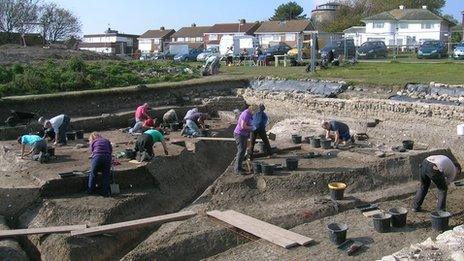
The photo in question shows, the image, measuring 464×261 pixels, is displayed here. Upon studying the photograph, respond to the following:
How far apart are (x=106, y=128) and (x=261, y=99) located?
6.77 metres

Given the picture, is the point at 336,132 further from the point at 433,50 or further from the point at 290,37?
the point at 290,37

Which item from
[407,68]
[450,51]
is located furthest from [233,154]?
[450,51]

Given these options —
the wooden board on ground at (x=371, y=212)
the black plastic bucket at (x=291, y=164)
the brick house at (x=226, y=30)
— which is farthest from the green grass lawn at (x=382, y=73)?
the brick house at (x=226, y=30)

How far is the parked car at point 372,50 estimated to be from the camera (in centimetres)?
3350

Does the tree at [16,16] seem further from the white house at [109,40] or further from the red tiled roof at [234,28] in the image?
the red tiled roof at [234,28]

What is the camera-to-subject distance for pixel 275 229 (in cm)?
1016

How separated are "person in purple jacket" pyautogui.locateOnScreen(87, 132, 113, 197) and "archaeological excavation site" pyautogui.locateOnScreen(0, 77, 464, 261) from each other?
29 cm

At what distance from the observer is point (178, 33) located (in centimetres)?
7694

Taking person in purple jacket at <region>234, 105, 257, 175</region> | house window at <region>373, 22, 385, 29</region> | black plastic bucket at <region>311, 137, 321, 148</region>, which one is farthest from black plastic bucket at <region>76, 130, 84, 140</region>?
house window at <region>373, 22, 385, 29</region>

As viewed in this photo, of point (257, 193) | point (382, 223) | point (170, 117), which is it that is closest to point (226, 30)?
point (170, 117)

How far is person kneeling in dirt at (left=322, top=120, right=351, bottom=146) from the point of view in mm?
16234

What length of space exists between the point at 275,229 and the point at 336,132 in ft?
22.1

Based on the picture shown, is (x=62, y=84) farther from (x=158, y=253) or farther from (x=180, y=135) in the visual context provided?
(x=158, y=253)

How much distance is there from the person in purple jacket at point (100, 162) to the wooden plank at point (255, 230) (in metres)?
2.87
